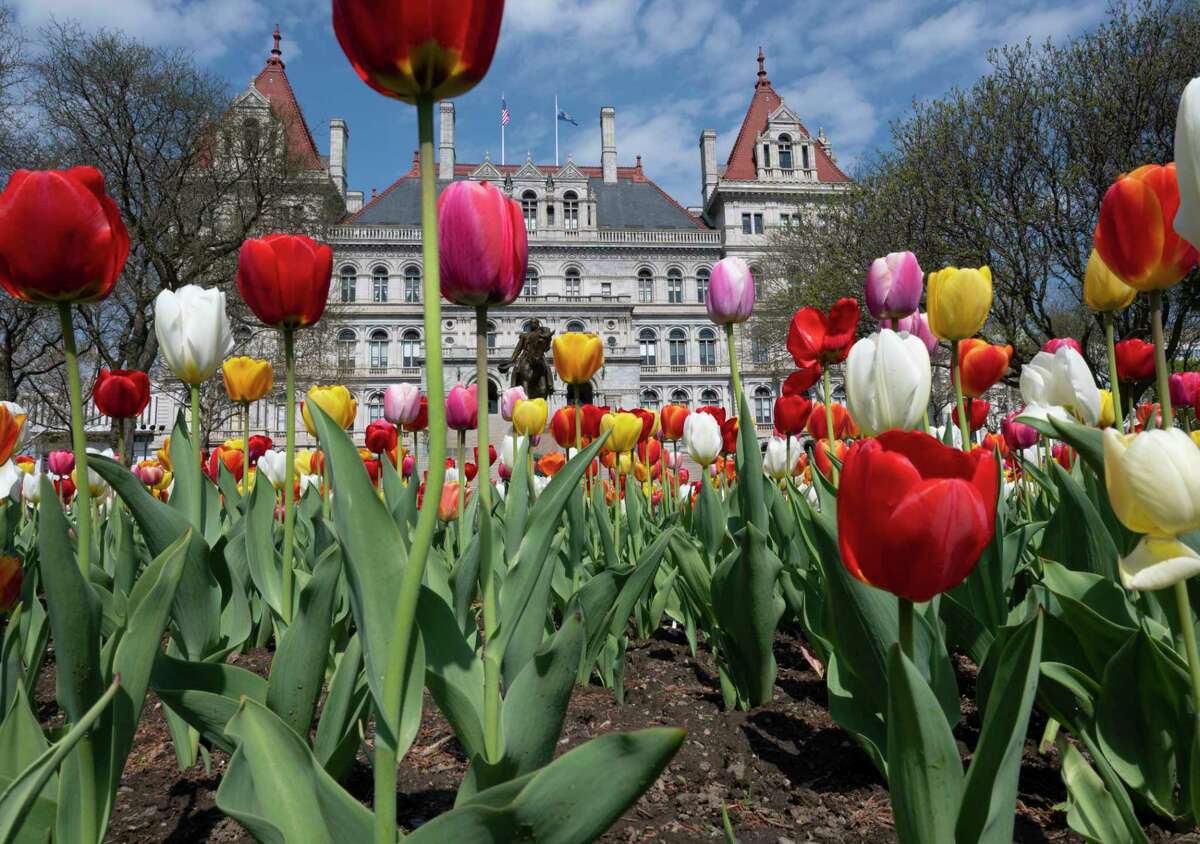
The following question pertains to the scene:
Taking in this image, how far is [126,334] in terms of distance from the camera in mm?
14367

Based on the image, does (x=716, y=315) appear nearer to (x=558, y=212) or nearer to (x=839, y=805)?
(x=839, y=805)

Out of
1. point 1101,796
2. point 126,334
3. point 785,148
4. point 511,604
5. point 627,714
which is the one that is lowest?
point 627,714

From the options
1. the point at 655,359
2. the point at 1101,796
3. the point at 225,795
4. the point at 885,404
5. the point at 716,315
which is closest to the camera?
the point at 225,795

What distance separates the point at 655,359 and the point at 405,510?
34.7 metres

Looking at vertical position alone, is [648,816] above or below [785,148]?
below

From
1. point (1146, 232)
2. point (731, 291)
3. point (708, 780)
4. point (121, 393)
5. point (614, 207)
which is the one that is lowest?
point (708, 780)

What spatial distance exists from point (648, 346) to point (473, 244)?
35.5 meters

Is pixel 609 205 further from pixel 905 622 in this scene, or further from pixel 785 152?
pixel 905 622

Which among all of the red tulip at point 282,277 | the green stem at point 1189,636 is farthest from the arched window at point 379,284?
the green stem at point 1189,636

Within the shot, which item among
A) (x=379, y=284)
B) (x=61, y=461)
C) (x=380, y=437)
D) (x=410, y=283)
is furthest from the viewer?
(x=410, y=283)

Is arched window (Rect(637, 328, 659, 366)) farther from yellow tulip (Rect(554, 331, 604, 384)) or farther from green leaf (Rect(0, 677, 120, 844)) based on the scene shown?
green leaf (Rect(0, 677, 120, 844))

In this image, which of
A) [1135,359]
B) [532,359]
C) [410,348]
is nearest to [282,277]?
[1135,359]

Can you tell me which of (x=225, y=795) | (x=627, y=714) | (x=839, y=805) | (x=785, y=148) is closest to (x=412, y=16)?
(x=225, y=795)

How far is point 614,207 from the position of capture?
125 ft
